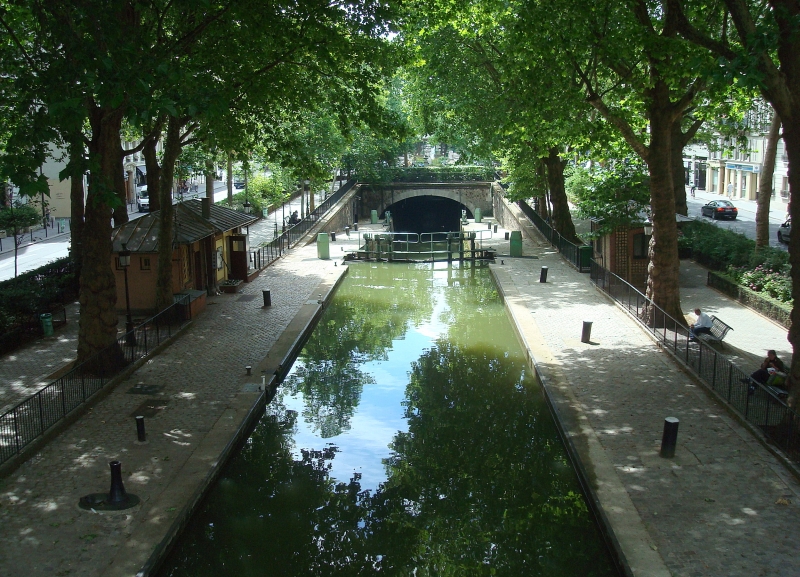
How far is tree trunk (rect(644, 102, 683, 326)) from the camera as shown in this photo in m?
20.6

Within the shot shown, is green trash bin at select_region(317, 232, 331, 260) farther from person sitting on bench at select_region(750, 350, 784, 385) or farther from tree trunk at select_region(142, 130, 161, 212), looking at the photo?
person sitting on bench at select_region(750, 350, 784, 385)

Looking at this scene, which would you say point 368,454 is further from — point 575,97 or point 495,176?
point 495,176

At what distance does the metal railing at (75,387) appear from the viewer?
13.6m

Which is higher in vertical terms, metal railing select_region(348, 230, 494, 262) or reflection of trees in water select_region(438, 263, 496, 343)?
metal railing select_region(348, 230, 494, 262)

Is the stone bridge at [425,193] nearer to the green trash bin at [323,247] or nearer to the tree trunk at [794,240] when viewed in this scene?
the green trash bin at [323,247]

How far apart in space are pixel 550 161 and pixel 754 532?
95.4ft

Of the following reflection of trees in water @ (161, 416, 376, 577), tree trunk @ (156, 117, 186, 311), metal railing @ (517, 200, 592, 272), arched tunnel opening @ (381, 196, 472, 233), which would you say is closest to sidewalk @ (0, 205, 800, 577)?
reflection of trees in water @ (161, 416, 376, 577)

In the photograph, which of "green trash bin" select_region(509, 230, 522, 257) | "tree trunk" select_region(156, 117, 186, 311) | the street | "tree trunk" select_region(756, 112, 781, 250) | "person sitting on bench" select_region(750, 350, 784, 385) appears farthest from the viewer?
the street

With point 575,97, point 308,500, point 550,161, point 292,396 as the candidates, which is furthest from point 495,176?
point 308,500

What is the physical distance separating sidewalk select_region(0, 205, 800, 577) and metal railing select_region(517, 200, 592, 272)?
30.1ft

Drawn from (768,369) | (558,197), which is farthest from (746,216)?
(768,369)

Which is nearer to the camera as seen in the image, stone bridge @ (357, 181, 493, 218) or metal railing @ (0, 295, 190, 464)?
metal railing @ (0, 295, 190, 464)

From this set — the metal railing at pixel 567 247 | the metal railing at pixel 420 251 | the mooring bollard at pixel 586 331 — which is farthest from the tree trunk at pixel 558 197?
the mooring bollard at pixel 586 331

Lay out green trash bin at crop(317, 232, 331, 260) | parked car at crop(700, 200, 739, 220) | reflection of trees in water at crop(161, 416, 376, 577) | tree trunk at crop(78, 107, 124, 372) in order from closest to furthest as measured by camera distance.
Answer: reflection of trees in water at crop(161, 416, 376, 577) < tree trunk at crop(78, 107, 124, 372) < green trash bin at crop(317, 232, 331, 260) < parked car at crop(700, 200, 739, 220)
